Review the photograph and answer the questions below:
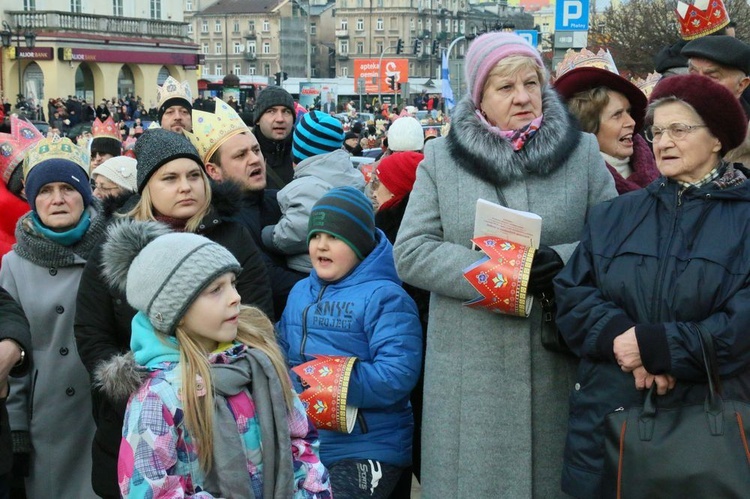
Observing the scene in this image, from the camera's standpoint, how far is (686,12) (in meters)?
5.88

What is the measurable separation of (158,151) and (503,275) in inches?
60.5

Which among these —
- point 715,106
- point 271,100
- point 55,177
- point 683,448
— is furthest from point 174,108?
point 683,448

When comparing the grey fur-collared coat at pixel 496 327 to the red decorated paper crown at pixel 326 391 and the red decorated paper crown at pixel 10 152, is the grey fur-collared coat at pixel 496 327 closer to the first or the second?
the red decorated paper crown at pixel 326 391

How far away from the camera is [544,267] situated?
11.3 ft

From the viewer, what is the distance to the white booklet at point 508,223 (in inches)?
134

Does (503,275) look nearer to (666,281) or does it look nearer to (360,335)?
(666,281)

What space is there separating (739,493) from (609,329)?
609 millimetres

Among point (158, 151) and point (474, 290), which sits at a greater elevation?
point (158, 151)

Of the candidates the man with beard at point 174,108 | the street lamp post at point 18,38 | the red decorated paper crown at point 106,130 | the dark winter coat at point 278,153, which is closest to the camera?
the dark winter coat at point 278,153

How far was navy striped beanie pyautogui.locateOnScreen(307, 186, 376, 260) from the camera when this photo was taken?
405 cm

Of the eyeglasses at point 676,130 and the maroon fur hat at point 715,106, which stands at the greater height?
the maroon fur hat at point 715,106

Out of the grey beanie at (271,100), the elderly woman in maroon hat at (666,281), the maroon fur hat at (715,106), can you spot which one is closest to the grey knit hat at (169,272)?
the elderly woman in maroon hat at (666,281)

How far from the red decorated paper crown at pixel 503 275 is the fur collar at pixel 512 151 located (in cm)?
30

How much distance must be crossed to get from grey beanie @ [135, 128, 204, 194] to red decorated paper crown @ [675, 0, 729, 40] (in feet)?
10.3
